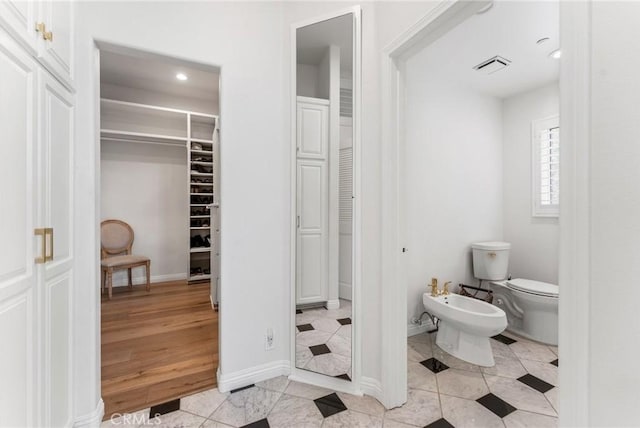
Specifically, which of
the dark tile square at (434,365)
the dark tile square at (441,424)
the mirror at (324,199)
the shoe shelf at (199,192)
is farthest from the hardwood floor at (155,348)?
the dark tile square at (434,365)

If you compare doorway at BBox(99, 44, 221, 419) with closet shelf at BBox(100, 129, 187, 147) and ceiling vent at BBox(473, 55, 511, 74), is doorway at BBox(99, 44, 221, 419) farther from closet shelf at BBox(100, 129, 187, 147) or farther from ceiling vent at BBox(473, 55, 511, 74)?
ceiling vent at BBox(473, 55, 511, 74)

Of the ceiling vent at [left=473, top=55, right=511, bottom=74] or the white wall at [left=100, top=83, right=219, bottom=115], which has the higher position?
the white wall at [left=100, top=83, right=219, bottom=115]

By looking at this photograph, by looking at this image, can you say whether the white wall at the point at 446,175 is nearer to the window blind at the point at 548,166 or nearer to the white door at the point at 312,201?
the window blind at the point at 548,166

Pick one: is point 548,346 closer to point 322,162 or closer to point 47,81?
point 322,162

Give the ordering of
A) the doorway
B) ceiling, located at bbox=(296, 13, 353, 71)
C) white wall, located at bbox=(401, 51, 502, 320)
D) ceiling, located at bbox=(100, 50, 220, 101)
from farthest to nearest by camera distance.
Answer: ceiling, located at bbox=(100, 50, 220, 101)
the doorway
white wall, located at bbox=(401, 51, 502, 320)
ceiling, located at bbox=(296, 13, 353, 71)

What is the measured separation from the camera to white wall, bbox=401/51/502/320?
2.52 m

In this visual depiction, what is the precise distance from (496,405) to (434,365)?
46 centimetres

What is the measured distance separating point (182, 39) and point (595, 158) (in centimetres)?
208

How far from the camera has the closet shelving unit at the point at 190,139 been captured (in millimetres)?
3781

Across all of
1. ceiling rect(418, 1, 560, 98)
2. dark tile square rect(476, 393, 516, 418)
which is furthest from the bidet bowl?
ceiling rect(418, 1, 560, 98)

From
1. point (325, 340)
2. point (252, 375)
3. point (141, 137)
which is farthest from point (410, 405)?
point (141, 137)

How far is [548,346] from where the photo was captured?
91.5 inches

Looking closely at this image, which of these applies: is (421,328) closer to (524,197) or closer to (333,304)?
(333,304)

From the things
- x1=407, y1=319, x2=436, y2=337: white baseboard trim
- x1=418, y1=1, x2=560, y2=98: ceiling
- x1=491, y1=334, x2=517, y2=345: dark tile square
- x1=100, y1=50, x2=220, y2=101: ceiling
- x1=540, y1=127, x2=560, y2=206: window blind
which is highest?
x1=100, y1=50, x2=220, y2=101: ceiling
